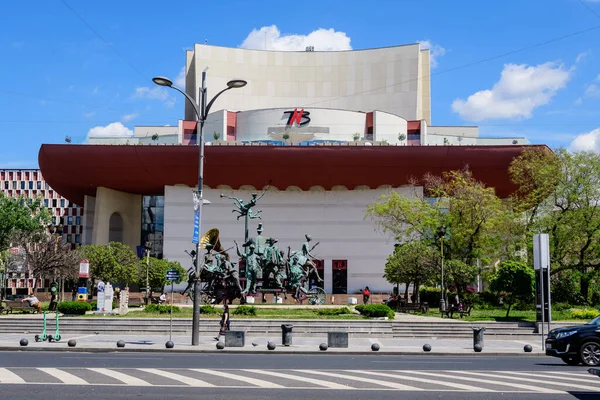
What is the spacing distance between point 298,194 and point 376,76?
21151 millimetres

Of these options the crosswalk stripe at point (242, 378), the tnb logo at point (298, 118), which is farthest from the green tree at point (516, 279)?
the tnb logo at point (298, 118)

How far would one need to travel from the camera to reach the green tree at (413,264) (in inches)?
1717

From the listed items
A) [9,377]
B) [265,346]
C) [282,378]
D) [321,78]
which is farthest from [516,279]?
[321,78]

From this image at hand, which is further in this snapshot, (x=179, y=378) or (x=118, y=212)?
(x=118, y=212)

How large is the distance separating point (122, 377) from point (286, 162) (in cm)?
5015

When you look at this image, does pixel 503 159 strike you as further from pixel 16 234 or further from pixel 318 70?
pixel 16 234

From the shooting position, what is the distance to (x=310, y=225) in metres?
70.6

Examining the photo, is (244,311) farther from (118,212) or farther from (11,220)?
(118,212)

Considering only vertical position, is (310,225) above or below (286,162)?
below

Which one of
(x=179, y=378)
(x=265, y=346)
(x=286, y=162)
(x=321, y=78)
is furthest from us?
(x=321, y=78)

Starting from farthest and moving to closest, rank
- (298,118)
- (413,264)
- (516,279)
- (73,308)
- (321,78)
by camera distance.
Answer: (321,78), (298,118), (413,264), (73,308), (516,279)

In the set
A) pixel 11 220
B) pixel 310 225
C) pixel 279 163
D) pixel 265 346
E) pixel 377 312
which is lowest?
pixel 265 346

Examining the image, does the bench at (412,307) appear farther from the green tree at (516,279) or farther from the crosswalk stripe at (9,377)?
the crosswalk stripe at (9,377)

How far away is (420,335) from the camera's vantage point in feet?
96.7
